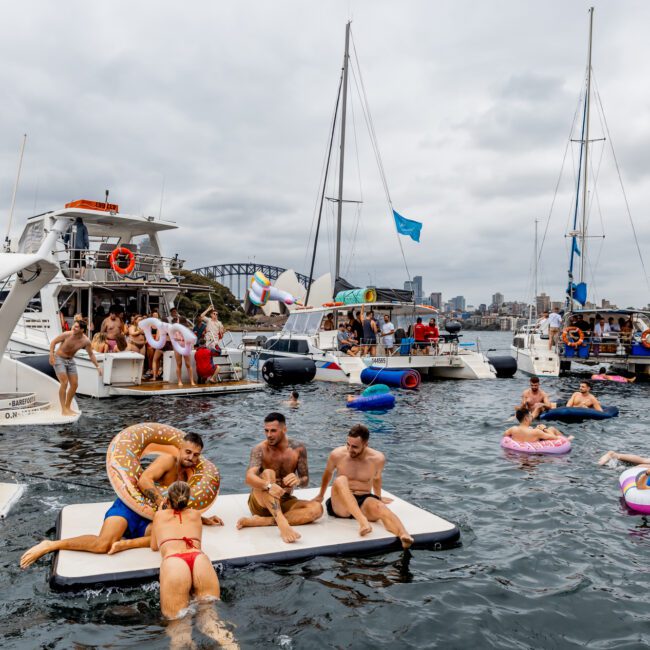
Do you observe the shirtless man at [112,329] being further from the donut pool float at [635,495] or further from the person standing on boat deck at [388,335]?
the donut pool float at [635,495]

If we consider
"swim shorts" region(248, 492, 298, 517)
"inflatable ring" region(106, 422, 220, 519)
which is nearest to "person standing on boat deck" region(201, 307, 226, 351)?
"inflatable ring" region(106, 422, 220, 519)

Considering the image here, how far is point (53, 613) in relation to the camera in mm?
5562

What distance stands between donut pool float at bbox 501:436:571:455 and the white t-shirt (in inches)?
484

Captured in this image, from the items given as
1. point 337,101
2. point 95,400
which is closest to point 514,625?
point 95,400

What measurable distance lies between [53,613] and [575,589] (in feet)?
16.4

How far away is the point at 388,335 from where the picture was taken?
81.7 ft

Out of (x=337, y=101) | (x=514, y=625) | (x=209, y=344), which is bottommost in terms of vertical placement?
(x=514, y=625)

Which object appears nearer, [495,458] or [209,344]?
[495,458]

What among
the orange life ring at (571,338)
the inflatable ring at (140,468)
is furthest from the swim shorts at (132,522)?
the orange life ring at (571,338)

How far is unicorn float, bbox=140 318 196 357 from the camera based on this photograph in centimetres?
1795

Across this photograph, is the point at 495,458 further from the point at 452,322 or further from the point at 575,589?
the point at 452,322

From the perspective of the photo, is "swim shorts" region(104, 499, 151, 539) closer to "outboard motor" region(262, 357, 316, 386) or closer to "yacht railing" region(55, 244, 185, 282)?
"yacht railing" region(55, 244, 185, 282)

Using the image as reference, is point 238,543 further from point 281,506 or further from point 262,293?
point 262,293

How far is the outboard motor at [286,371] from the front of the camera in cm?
2270
